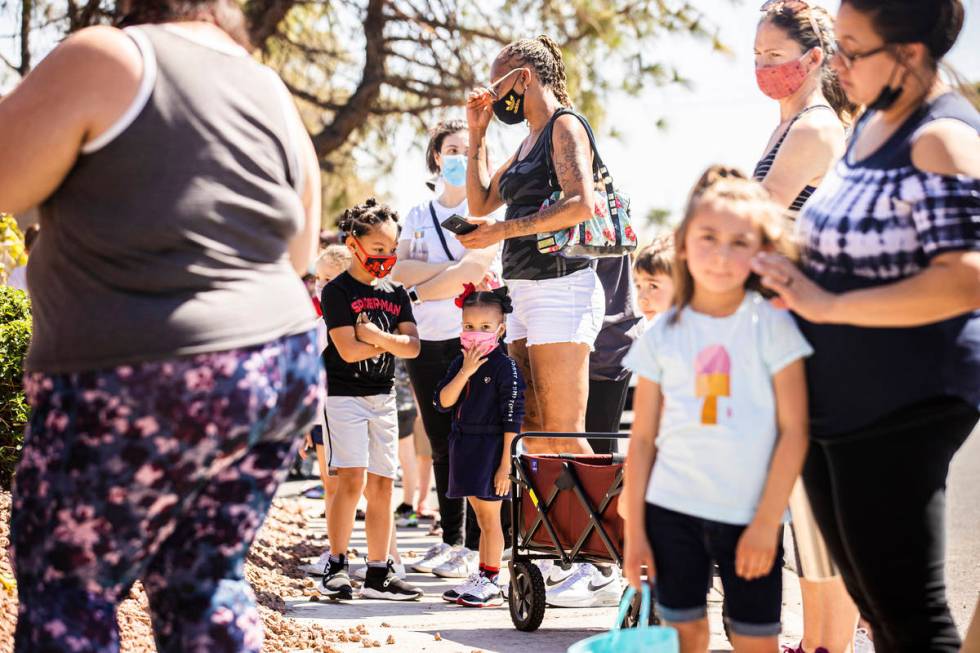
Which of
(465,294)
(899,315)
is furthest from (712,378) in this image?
Answer: (465,294)

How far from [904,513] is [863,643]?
5.80ft

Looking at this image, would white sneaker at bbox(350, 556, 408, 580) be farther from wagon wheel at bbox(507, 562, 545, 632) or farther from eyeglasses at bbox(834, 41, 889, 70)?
eyeglasses at bbox(834, 41, 889, 70)

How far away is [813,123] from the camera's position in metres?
4.00

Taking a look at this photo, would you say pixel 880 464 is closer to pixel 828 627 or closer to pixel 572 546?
pixel 828 627

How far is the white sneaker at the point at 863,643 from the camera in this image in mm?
4172

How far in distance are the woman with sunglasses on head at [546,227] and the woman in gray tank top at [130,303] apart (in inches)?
102

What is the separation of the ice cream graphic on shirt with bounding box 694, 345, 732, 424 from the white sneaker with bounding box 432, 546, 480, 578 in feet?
11.9

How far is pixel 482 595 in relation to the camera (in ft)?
18.3

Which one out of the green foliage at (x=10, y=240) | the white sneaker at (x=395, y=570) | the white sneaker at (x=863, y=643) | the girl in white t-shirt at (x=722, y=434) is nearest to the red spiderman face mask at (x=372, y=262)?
the white sneaker at (x=395, y=570)

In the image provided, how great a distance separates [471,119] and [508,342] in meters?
1.05

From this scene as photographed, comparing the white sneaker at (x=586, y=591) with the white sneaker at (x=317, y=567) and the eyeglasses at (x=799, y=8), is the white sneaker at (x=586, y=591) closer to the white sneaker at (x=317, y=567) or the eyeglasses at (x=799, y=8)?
the white sneaker at (x=317, y=567)

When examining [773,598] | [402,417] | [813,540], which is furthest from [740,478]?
[402,417]

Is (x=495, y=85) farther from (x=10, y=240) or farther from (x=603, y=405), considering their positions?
(x=10, y=240)

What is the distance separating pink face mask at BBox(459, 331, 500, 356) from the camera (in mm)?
5633
